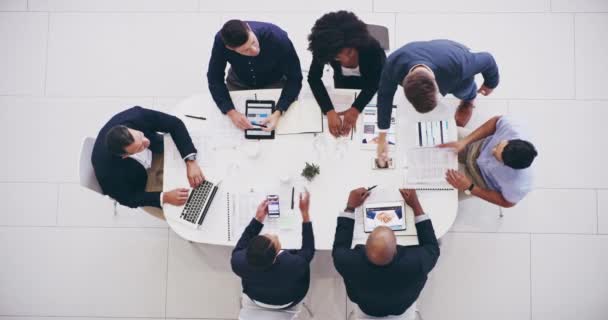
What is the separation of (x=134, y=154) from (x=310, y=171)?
0.96 metres

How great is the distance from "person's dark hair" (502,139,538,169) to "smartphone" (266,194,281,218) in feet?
3.71

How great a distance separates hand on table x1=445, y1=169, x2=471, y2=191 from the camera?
2.32 metres

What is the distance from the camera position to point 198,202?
7.83 feet

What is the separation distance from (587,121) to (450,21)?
46.1 inches

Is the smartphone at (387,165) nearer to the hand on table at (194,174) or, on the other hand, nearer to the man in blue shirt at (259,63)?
the man in blue shirt at (259,63)

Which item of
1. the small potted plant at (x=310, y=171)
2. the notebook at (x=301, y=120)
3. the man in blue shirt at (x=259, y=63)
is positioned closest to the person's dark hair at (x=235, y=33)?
the man in blue shirt at (x=259, y=63)

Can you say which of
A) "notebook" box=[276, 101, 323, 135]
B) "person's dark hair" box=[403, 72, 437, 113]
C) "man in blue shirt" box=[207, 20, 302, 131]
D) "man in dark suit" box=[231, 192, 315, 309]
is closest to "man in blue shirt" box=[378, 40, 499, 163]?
"person's dark hair" box=[403, 72, 437, 113]

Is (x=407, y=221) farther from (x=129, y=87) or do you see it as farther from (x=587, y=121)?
(x=129, y=87)


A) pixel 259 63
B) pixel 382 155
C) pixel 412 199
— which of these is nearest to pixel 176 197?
pixel 259 63

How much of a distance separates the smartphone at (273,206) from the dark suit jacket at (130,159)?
488 mm

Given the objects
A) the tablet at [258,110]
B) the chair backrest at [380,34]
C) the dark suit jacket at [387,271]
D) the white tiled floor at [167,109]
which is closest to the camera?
the dark suit jacket at [387,271]

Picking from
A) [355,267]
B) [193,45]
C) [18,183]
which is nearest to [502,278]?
[355,267]

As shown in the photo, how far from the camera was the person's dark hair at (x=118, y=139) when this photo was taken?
221cm

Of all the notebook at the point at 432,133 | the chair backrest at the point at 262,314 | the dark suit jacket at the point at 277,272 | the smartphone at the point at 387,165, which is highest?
the notebook at the point at 432,133
